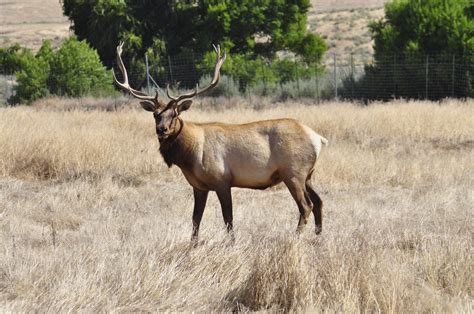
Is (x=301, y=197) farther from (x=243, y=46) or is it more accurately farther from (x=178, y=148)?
(x=243, y=46)

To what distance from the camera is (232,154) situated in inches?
365

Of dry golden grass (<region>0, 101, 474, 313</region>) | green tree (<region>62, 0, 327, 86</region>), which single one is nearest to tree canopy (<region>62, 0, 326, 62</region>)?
green tree (<region>62, 0, 327, 86</region>)

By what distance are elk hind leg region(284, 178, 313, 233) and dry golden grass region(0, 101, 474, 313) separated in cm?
21

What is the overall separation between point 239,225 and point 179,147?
4.03ft

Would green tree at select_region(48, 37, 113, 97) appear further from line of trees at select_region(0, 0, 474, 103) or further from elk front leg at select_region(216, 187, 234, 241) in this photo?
elk front leg at select_region(216, 187, 234, 241)

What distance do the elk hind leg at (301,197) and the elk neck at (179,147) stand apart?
1.11 meters

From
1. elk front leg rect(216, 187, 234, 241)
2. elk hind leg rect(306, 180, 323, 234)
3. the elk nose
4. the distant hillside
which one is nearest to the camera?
the elk nose

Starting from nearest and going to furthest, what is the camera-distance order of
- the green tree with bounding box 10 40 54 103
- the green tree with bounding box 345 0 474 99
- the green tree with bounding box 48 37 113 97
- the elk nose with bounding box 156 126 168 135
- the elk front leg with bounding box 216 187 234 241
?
the elk nose with bounding box 156 126 168 135 < the elk front leg with bounding box 216 187 234 241 < the green tree with bounding box 345 0 474 99 < the green tree with bounding box 48 37 113 97 < the green tree with bounding box 10 40 54 103

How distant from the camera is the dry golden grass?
6441 millimetres

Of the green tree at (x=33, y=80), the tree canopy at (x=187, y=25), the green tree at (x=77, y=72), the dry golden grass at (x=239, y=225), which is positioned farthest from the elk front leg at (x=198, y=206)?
the tree canopy at (x=187, y=25)

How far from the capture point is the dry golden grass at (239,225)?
21.1 ft

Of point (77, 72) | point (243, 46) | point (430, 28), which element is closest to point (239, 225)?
point (430, 28)

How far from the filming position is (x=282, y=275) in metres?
6.62

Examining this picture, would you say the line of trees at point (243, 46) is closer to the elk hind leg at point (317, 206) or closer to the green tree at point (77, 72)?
the green tree at point (77, 72)
